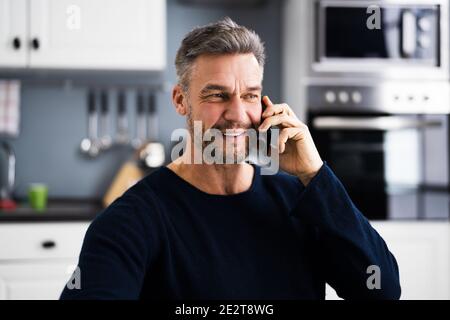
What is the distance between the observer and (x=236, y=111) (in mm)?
808

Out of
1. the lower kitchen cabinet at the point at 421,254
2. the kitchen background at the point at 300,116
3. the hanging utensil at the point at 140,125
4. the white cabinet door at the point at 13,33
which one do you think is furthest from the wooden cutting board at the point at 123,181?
the lower kitchen cabinet at the point at 421,254

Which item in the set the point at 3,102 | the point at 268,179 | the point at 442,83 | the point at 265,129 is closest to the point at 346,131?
the point at 442,83

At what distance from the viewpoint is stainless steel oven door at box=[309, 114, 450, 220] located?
1934 millimetres

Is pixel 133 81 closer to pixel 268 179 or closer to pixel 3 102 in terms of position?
pixel 3 102

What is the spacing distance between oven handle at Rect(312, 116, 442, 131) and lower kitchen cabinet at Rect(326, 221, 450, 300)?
14.0 inches

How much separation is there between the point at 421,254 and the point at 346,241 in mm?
1232

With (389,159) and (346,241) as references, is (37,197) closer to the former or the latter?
(389,159)

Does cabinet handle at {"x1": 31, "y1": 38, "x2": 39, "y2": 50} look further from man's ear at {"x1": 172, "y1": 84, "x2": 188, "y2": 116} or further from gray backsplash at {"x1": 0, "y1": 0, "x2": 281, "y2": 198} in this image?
man's ear at {"x1": 172, "y1": 84, "x2": 188, "y2": 116}

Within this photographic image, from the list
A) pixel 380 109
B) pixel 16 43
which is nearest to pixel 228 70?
pixel 380 109

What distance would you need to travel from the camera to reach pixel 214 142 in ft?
2.76
